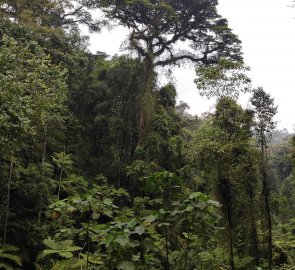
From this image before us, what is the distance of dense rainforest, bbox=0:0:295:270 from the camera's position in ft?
11.7

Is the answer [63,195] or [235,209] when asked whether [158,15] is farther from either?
[235,209]

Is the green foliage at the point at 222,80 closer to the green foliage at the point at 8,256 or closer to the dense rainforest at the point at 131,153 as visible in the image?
the dense rainforest at the point at 131,153

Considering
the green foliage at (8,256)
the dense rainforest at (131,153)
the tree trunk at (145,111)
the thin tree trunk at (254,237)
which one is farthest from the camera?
the tree trunk at (145,111)

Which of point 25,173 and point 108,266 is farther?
point 25,173

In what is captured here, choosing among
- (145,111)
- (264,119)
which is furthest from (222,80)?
(145,111)

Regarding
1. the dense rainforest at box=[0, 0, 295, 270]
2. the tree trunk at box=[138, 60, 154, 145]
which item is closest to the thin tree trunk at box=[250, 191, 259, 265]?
the dense rainforest at box=[0, 0, 295, 270]

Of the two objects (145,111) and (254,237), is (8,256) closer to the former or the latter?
(254,237)

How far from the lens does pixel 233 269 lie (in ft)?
27.9

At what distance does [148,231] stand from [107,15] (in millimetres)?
15769

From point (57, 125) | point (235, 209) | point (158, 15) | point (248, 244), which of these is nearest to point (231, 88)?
point (235, 209)

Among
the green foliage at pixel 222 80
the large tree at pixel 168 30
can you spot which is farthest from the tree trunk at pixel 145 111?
the green foliage at pixel 222 80

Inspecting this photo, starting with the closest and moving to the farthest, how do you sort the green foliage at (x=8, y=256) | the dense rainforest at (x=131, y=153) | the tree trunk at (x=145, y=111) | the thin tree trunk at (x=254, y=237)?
the dense rainforest at (x=131, y=153), the green foliage at (x=8, y=256), the thin tree trunk at (x=254, y=237), the tree trunk at (x=145, y=111)

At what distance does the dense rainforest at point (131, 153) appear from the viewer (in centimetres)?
357

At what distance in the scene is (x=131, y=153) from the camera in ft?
52.0
